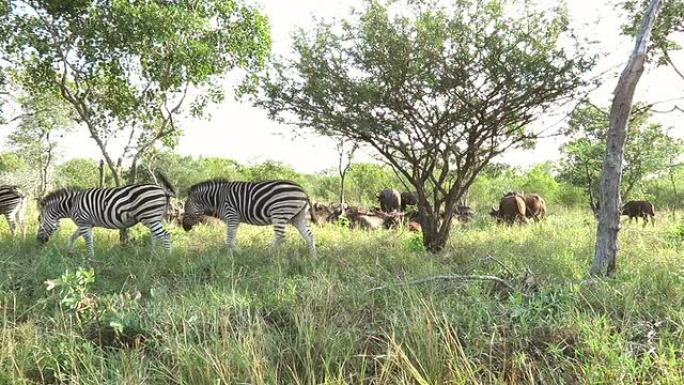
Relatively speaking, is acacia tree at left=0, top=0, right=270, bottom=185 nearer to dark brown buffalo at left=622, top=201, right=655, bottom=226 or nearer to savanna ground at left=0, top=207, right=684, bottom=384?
savanna ground at left=0, top=207, right=684, bottom=384

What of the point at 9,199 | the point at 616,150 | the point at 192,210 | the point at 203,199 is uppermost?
the point at 616,150

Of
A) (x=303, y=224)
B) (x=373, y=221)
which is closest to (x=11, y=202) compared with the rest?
(x=303, y=224)

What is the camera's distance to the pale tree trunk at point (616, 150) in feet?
17.0

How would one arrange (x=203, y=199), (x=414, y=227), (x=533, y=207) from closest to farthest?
(x=203, y=199), (x=414, y=227), (x=533, y=207)

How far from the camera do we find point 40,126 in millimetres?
20969

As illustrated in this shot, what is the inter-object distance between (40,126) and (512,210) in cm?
1976

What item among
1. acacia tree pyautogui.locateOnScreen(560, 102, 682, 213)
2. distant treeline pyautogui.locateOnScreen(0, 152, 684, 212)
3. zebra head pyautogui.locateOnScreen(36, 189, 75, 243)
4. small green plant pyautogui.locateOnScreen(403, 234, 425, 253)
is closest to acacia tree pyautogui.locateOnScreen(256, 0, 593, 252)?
small green plant pyautogui.locateOnScreen(403, 234, 425, 253)

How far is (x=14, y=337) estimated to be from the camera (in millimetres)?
3643

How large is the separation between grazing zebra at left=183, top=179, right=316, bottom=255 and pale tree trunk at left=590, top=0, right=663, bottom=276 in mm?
4842

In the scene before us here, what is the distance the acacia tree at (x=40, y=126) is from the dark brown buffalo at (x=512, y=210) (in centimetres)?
1298

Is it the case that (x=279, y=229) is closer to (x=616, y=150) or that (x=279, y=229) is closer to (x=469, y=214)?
(x=616, y=150)

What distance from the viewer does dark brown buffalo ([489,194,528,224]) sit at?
14.1 metres

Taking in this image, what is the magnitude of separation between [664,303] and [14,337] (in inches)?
205

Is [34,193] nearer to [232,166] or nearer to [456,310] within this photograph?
[232,166]
